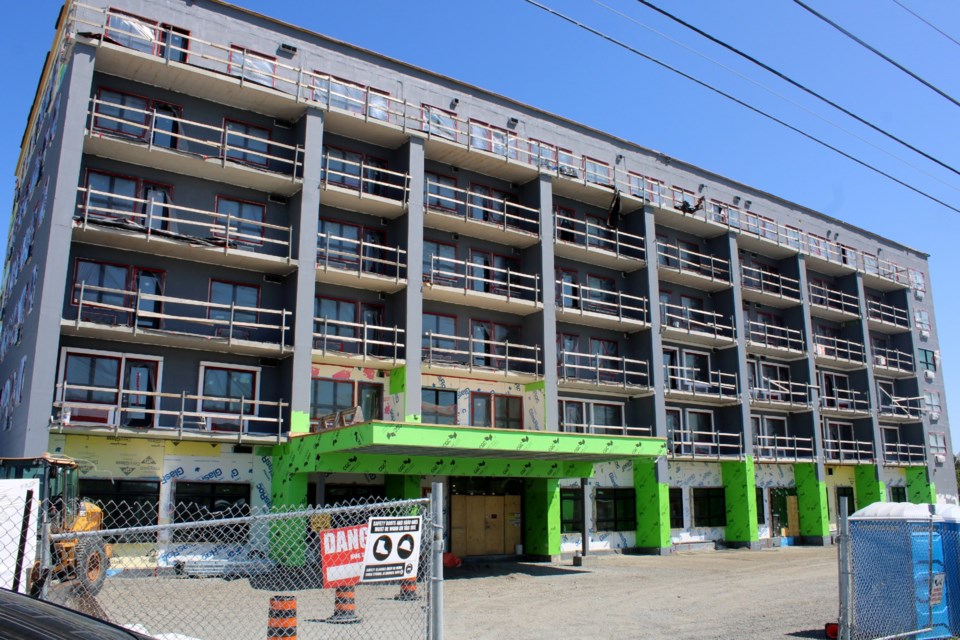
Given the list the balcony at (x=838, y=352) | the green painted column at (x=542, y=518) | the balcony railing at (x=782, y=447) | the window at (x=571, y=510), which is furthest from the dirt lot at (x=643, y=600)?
the balcony at (x=838, y=352)

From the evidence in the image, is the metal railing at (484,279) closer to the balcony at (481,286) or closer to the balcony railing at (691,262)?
the balcony at (481,286)

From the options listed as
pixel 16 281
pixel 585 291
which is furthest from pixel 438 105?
pixel 16 281

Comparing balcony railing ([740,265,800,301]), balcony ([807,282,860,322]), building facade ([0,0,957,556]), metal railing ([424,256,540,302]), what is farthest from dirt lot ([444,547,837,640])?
balcony ([807,282,860,322])

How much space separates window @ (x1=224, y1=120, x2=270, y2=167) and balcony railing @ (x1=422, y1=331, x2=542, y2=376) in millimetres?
8522

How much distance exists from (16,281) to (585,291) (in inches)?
870

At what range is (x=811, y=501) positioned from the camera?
40.7m

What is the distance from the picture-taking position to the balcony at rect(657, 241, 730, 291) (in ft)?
121

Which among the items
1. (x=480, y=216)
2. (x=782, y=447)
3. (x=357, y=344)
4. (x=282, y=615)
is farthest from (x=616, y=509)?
(x=282, y=615)

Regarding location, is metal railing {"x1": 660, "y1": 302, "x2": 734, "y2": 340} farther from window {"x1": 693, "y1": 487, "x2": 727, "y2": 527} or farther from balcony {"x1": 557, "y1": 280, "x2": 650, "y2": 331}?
window {"x1": 693, "y1": 487, "x2": 727, "y2": 527}

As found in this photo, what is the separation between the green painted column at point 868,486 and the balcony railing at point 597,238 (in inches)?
777

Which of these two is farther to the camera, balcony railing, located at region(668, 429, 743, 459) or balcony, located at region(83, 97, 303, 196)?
balcony railing, located at region(668, 429, 743, 459)

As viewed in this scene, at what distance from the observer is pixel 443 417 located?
2991cm

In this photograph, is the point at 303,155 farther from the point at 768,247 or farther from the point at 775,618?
the point at 768,247

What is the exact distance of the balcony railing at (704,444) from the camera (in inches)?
1415
